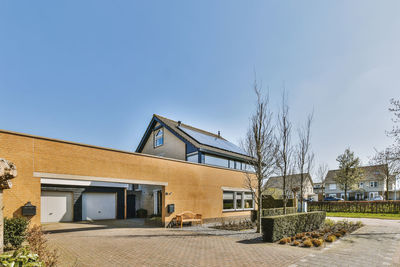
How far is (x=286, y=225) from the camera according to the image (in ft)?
36.0

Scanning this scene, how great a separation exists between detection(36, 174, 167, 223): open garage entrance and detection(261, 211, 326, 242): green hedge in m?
8.98

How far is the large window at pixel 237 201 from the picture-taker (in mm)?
19495

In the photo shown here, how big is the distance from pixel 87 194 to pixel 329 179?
193ft

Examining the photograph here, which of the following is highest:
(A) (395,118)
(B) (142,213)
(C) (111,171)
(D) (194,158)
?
(A) (395,118)

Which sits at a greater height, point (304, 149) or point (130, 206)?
point (304, 149)

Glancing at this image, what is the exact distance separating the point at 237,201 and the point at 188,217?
625 cm

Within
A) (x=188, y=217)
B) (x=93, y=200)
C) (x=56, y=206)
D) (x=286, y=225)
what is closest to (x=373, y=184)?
(x=188, y=217)

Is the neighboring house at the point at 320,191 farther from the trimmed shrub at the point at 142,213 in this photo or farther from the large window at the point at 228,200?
the trimmed shrub at the point at 142,213

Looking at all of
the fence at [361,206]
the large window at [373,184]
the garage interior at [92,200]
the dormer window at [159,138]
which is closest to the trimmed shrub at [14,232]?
the garage interior at [92,200]

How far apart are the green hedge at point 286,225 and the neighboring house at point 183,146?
8725 millimetres

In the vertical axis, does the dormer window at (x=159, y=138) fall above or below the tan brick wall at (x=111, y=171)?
above

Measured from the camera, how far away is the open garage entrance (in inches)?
691

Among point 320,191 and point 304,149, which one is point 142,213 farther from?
point 320,191

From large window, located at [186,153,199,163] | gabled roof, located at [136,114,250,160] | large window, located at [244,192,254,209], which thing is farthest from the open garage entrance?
large window, located at [244,192,254,209]
